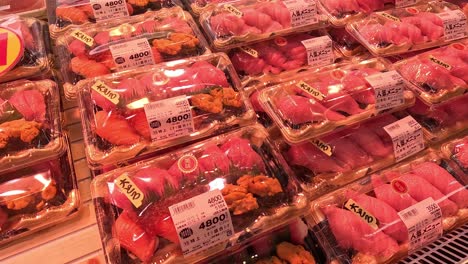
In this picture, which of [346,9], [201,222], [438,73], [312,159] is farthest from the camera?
→ [346,9]

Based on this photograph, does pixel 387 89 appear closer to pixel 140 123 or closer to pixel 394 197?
pixel 394 197

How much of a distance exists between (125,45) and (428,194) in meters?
1.32

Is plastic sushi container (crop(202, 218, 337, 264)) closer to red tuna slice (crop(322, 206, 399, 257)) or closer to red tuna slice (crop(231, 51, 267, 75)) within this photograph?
red tuna slice (crop(322, 206, 399, 257))

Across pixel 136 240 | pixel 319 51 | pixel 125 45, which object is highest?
pixel 125 45

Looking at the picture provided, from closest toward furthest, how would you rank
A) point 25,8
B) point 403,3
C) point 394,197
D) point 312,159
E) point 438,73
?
point 394,197, point 312,159, point 438,73, point 25,8, point 403,3

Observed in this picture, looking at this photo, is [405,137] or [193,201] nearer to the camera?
[193,201]

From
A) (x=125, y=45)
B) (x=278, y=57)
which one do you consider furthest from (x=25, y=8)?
(x=278, y=57)

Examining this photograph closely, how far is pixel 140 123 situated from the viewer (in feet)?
4.77

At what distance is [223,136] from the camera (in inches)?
59.4

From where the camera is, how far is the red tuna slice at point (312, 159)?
1616mm

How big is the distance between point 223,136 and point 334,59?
0.88 meters

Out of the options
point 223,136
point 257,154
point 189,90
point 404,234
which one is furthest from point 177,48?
point 404,234

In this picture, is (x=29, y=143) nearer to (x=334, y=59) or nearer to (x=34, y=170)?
(x=34, y=170)

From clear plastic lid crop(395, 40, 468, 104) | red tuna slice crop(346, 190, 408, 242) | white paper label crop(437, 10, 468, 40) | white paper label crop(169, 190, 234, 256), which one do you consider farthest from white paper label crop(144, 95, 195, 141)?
white paper label crop(437, 10, 468, 40)
